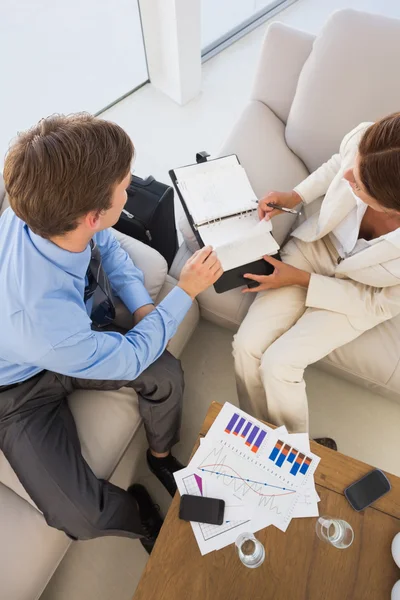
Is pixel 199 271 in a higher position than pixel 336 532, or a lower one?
higher

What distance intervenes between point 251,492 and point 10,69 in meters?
2.39

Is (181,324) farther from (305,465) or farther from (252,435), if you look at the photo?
(305,465)

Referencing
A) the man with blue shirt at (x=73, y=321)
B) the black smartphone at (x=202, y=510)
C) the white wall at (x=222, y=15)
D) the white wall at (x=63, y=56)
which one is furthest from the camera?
the white wall at (x=222, y=15)

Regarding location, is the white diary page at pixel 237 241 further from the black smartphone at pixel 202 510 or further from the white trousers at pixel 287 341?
the black smartphone at pixel 202 510

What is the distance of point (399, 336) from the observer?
1.40m

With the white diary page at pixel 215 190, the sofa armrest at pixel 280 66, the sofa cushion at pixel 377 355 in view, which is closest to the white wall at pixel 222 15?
the sofa armrest at pixel 280 66

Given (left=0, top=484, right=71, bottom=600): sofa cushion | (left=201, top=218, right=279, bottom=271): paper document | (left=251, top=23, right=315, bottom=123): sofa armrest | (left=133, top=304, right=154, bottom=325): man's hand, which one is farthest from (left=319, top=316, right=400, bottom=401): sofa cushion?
(left=0, top=484, right=71, bottom=600): sofa cushion

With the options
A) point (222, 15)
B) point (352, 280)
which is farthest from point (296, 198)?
point (222, 15)

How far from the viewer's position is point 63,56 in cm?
238

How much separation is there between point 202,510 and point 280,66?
1.58 m

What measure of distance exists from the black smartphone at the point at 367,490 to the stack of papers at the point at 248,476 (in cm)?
9

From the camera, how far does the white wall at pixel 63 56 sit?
7.16 feet

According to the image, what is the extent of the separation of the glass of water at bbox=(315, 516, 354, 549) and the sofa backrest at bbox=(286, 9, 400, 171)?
4.11 ft

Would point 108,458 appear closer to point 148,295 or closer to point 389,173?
point 148,295
